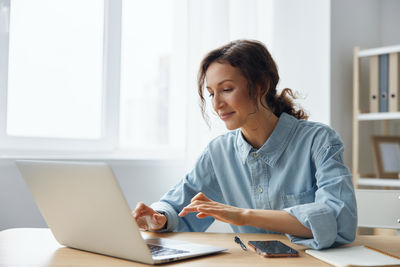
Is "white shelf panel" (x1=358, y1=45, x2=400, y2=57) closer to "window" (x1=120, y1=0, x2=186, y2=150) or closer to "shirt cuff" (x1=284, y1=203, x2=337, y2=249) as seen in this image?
"window" (x1=120, y1=0, x2=186, y2=150)

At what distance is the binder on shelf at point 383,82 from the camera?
8.41 feet

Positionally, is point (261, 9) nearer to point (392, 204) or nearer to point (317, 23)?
point (317, 23)

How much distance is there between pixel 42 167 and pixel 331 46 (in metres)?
2.04

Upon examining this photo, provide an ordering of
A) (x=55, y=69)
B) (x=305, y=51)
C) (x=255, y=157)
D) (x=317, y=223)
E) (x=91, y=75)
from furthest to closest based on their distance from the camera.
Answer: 1. (x=305, y=51)
2. (x=91, y=75)
3. (x=55, y=69)
4. (x=255, y=157)
5. (x=317, y=223)

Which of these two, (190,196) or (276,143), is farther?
(190,196)

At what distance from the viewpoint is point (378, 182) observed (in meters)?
2.56

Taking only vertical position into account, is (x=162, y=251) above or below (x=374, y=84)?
below

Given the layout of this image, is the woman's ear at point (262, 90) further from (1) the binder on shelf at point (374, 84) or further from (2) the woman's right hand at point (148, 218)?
(1) the binder on shelf at point (374, 84)

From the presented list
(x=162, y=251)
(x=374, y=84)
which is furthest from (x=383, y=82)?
(x=162, y=251)

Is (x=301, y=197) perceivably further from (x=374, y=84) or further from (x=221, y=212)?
(x=374, y=84)

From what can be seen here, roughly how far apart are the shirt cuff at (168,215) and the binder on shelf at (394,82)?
5.49 feet

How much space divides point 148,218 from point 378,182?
1.72 metres

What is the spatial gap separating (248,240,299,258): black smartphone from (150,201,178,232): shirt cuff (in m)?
0.29

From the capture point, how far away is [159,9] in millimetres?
2580
